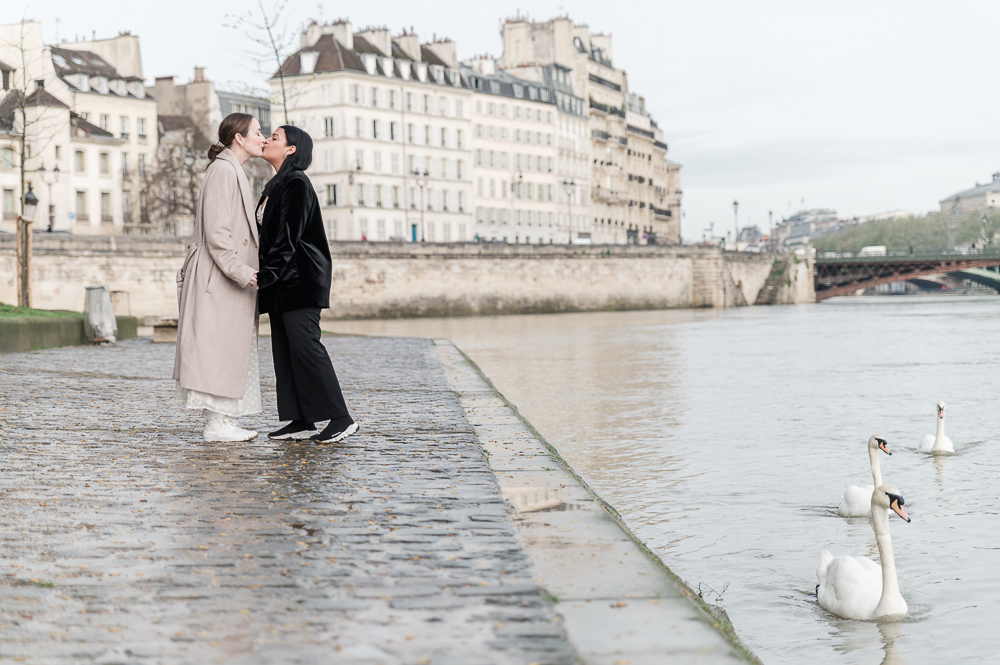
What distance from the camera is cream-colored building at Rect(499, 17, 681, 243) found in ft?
305

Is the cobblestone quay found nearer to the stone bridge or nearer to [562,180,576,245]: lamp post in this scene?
the stone bridge

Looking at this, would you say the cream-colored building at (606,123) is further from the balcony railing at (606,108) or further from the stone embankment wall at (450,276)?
the stone embankment wall at (450,276)

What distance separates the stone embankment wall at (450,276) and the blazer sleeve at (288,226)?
42.8 metres

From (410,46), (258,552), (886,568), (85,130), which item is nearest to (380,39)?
(410,46)

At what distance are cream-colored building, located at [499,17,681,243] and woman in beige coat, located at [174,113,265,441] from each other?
83322mm

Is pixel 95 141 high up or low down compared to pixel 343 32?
down

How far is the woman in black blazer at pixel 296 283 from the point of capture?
696 cm

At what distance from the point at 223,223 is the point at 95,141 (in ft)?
196

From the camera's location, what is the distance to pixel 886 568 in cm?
535

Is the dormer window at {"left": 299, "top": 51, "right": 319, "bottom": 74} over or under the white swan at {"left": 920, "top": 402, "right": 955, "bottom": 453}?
over

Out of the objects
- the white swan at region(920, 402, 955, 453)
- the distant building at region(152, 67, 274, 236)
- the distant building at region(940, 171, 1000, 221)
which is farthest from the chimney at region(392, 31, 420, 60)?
the distant building at region(940, 171, 1000, 221)

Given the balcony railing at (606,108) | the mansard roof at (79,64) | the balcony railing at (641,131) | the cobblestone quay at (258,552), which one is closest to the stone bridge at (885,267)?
the balcony railing at (606,108)

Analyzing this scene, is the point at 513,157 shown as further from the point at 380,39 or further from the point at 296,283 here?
the point at 296,283

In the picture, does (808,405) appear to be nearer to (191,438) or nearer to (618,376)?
(618,376)
